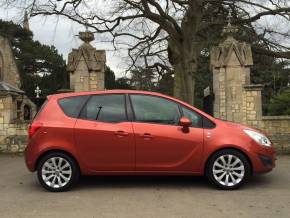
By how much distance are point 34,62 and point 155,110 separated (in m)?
→ 55.3

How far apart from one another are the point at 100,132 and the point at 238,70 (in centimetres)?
759

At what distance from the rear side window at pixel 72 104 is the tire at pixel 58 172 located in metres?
0.73

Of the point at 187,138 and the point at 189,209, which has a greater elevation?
the point at 187,138

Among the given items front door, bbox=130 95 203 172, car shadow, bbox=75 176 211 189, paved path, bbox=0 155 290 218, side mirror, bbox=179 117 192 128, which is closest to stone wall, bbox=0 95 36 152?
paved path, bbox=0 155 290 218

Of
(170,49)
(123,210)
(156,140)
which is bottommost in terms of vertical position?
(123,210)

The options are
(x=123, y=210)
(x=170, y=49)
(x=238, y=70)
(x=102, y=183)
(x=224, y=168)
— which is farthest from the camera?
(x=170, y=49)

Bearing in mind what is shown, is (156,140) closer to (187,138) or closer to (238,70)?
(187,138)

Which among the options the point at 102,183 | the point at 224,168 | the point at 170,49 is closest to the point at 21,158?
the point at 102,183

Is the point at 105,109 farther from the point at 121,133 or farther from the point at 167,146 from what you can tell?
the point at 167,146

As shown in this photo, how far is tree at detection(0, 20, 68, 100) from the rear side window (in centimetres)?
4663

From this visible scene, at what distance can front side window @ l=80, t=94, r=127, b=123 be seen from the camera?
8298 mm

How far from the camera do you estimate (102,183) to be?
8.84 metres

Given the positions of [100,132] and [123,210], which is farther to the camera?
[100,132]

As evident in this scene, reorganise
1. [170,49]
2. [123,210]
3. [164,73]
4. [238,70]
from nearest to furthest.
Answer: [123,210]
[238,70]
[170,49]
[164,73]
